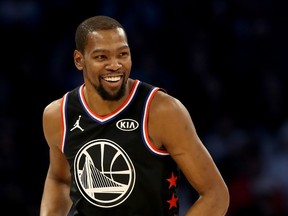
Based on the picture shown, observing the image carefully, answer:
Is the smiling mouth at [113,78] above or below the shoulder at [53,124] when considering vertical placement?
above

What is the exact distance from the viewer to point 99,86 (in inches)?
132

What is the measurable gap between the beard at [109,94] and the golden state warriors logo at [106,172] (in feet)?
0.66

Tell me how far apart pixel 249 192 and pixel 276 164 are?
1.42ft

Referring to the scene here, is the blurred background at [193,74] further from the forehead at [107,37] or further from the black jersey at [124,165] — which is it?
the forehead at [107,37]

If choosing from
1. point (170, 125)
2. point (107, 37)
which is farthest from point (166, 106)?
point (107, 37)

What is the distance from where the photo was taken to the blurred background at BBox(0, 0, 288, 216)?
6574 millimetres

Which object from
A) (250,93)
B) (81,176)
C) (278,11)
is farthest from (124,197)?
(278,11)

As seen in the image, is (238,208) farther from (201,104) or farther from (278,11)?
(278,11)

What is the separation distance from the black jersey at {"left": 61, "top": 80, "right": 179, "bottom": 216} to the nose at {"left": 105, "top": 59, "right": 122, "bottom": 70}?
0.22 metres

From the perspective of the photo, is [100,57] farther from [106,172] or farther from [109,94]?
[106,172]

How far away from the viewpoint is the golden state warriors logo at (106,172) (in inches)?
131

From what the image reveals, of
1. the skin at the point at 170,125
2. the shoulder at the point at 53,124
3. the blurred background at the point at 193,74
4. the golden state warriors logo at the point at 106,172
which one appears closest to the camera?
the skin at the point at 170,125

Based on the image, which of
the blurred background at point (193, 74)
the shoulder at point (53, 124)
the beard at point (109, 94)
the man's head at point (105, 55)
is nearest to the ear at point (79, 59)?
the man's head at point (105, 55)

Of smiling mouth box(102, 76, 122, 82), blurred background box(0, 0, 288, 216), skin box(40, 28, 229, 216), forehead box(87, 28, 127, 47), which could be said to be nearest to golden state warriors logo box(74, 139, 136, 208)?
skin box(40, 28, 229, 216)
